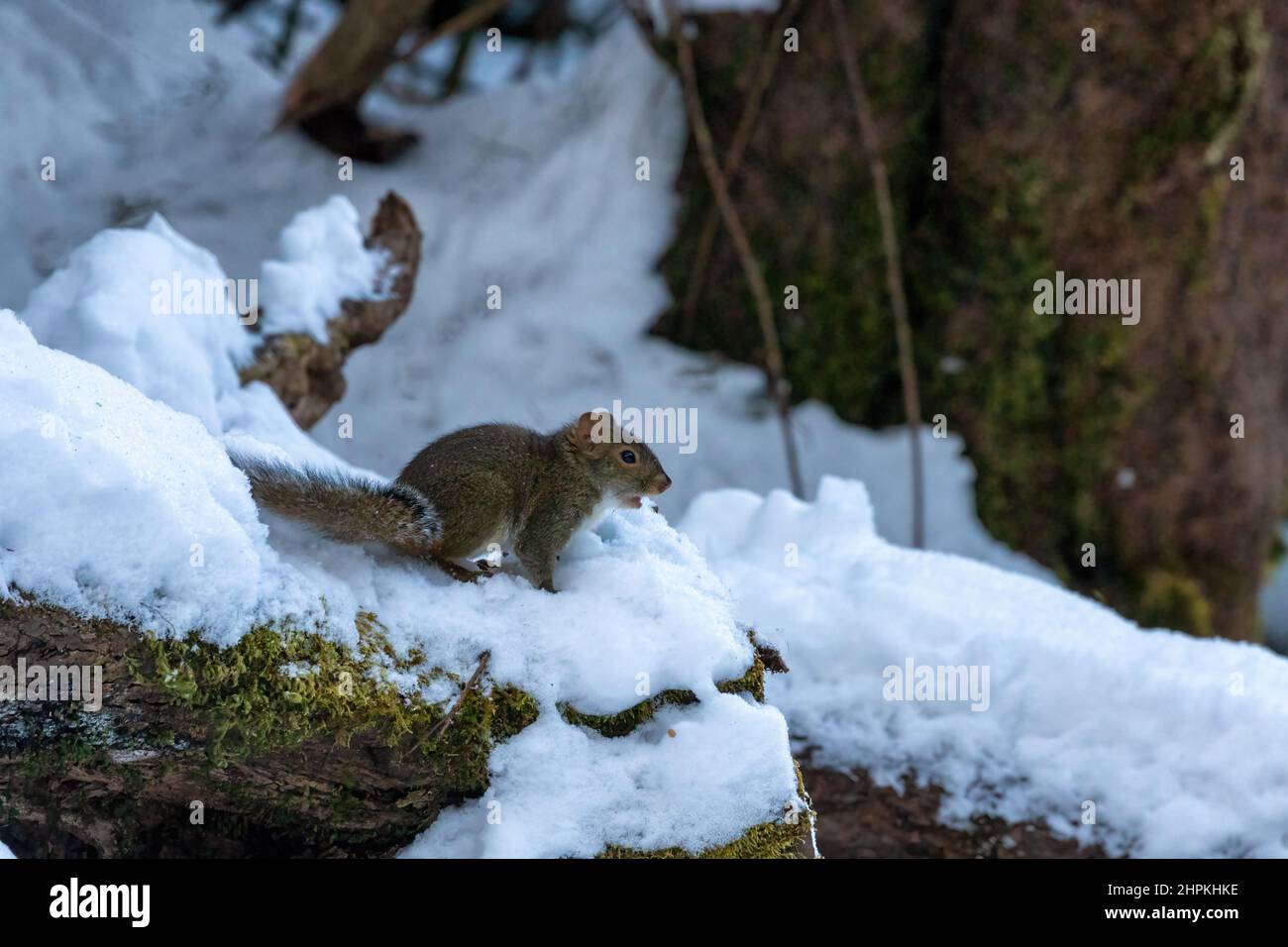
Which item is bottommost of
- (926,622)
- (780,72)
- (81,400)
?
(926,622)

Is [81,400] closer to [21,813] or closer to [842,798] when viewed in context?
[21,813]

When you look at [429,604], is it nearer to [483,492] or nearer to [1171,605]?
[483,492]

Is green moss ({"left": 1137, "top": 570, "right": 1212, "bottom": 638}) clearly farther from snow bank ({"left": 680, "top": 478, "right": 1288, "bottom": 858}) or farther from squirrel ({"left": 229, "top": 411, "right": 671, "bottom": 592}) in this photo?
squirrel ({"left": 229, "top": 411, "right": 671, "bottom": 592})

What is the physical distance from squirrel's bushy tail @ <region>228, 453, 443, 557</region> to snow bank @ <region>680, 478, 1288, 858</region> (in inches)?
47.2

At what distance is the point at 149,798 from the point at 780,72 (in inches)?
218

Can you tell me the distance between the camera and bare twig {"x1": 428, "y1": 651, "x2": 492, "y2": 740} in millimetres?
2402

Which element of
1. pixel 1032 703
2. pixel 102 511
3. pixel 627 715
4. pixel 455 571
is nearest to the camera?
pixel 102 511

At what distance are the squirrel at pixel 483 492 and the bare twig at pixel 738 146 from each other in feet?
12.2

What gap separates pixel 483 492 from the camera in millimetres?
3004

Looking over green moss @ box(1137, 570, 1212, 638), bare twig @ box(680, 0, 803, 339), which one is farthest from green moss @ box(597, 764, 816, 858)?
green moss @ box(1137, 570, 1212, 638)

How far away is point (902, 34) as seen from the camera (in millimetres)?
6605

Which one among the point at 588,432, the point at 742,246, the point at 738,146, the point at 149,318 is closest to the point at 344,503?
the point at 588,432

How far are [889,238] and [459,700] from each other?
478cm

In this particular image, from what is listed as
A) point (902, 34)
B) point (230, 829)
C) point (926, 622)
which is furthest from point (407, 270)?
point (902, 34)
